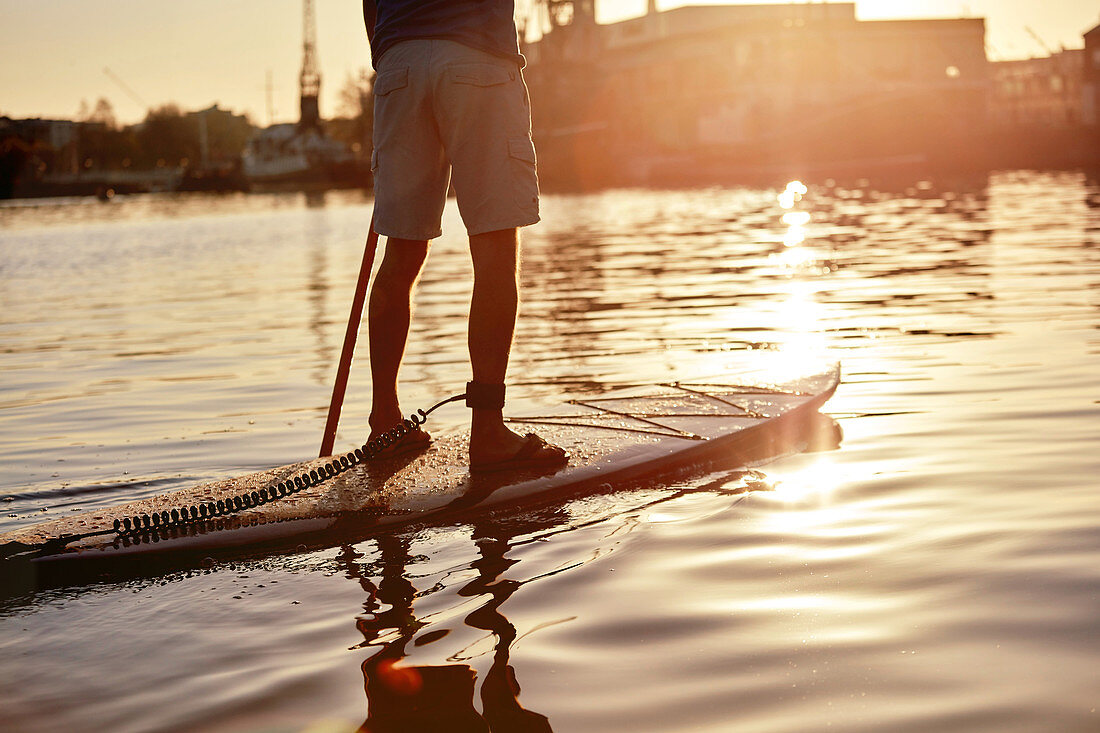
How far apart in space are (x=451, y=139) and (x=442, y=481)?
3.48 ft

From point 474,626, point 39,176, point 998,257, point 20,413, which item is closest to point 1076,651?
point 474,626

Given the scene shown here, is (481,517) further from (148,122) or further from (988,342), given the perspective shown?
(148,122)

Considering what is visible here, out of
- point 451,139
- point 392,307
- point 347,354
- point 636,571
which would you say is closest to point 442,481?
point 392,307

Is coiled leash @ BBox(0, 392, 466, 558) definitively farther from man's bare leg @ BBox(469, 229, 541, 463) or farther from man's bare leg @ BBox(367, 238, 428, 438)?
man's bare leg @ BBox(469, 229, 541, 463)

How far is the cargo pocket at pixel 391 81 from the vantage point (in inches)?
152

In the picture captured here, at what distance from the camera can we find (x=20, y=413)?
256 inches

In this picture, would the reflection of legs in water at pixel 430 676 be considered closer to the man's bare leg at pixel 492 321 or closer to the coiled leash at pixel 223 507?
the coiled leash at pixel 223 507

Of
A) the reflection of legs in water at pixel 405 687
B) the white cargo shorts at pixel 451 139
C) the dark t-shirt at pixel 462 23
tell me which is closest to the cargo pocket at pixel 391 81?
the white cargo shorts at pixel 451 139

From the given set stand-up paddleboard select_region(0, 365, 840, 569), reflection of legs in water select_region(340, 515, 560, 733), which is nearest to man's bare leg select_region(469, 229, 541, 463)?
stand-up paddleboard select_region(0, 365, 840, 569)

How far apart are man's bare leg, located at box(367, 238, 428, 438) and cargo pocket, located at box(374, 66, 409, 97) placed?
474 mm

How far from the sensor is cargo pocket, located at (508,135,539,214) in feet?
12.5

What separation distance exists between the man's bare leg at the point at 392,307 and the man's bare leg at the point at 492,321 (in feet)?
0.84

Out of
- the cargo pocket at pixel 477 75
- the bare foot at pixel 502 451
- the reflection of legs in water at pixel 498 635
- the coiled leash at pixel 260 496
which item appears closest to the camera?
the reflection of legs in water at pixel 498 635

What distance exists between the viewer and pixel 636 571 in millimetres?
2992
